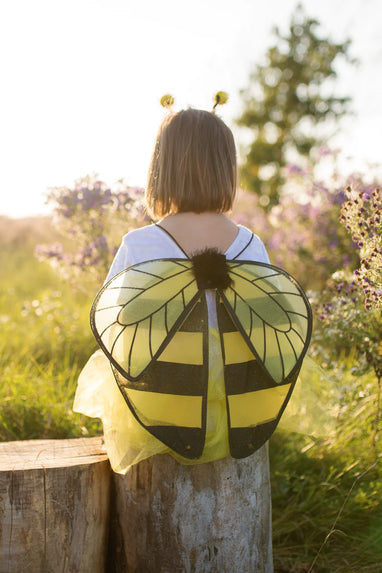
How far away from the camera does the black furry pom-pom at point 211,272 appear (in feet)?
5.02

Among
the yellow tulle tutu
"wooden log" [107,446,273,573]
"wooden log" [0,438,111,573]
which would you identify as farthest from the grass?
"wooden log" [0,438,111,573]

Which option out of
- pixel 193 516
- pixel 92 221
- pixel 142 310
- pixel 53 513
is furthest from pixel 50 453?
pixel 92 221

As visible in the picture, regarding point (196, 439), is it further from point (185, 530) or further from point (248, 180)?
point (248, 180)

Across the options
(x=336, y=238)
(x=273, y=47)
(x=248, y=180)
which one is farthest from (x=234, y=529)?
(x=273, y=47)

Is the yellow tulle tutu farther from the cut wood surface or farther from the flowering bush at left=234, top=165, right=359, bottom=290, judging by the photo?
the flowering bush at left=234, top=165, right=359, bottom=290

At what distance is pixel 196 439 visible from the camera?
1.48 meters

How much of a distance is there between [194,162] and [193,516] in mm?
1171

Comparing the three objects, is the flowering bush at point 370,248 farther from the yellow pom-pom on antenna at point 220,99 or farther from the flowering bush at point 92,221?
the flowering bush at point 92,221

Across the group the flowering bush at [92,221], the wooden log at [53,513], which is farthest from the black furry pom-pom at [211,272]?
the flowering bush at [92,221]

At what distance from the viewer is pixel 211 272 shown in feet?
5.01

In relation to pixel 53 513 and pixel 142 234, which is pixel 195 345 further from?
pixel 53 513

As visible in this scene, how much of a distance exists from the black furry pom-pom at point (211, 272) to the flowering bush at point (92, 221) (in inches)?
58.1

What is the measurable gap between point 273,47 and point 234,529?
11.9m

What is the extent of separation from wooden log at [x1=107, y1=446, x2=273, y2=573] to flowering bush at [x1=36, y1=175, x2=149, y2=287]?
174 centimetres
